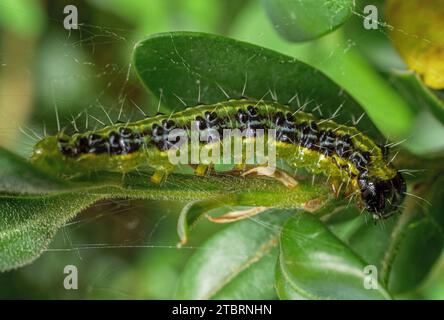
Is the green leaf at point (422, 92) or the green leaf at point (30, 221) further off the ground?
the green leaf at point (422, 92)

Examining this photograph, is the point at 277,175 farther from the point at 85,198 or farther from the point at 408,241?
the point at 408,241

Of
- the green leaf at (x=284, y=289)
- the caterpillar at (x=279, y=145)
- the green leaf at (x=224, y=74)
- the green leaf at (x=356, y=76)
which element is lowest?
the green leaf at (x=284, y=289)

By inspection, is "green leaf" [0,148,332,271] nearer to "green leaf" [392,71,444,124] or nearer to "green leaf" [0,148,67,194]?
A: "green leaf" [0,148,67,194]

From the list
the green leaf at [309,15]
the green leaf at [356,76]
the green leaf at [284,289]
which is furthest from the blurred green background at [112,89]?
the green leaf at [309,15]

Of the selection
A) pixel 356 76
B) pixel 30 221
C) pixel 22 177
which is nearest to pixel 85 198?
pixel 30 221

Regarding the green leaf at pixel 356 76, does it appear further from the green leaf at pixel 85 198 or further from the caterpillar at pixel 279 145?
the green leaf at pixel 85 198

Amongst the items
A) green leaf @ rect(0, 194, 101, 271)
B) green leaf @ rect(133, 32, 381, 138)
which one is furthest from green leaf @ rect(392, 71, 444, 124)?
green leaf @ rect(0, 194, 101, 271)

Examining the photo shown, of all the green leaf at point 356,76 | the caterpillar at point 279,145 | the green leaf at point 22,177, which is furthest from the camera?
the green leaf at point 356,76
